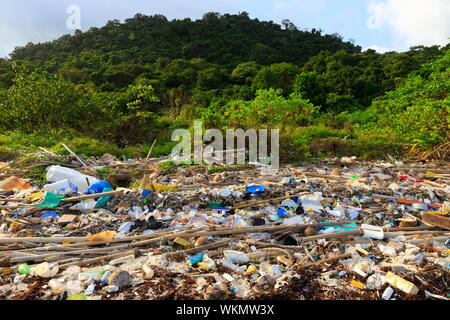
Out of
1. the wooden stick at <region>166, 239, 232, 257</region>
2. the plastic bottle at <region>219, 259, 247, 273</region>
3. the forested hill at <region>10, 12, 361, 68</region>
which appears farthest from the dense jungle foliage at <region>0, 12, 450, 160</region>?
the plastic bottle at <region>219, 259, 247, 273</region>

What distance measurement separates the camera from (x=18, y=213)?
2.95 m

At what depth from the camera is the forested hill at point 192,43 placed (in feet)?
102

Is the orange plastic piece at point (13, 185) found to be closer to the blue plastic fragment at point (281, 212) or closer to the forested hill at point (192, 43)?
the blue plastic fragment at point (281, 212)

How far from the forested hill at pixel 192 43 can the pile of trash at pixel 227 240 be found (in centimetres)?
2797

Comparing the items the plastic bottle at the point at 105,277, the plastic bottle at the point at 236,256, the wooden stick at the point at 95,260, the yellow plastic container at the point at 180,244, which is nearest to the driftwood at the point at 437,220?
the plastic bottle at the point at 236,256

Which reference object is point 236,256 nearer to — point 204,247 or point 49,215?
point 204,247

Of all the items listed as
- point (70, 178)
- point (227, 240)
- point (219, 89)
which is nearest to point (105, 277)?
point (227, 240)

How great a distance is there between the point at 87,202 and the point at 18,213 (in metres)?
0.66

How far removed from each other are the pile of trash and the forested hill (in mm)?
27969

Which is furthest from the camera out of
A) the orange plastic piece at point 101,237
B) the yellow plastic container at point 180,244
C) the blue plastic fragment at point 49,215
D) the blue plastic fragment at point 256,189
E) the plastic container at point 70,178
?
the plastic container at point 70,178

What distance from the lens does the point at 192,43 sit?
114 ft

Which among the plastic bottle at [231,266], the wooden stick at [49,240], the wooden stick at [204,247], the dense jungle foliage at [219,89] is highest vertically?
the dense jungle foliage at [219,89]
